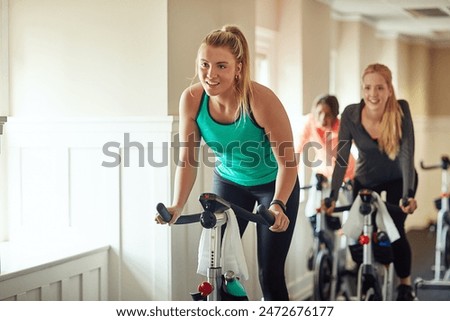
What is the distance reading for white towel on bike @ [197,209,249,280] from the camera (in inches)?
79.3

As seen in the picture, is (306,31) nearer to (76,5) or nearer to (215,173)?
(215,173)

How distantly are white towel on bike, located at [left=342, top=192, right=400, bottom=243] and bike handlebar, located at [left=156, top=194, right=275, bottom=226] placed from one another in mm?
261

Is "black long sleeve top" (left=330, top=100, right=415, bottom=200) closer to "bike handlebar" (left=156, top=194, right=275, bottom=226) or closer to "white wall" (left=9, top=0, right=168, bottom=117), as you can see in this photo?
"bike handlebar" (left=156, top=194, right=275, bottom=226)

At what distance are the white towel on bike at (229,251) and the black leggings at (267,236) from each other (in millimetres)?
36

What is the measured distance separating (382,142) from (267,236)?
40 cm

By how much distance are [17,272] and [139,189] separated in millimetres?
384

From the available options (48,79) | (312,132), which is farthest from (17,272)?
(312,132)

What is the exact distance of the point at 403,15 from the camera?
213 cm

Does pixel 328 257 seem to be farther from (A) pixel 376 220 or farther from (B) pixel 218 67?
(B) pixel 218 67

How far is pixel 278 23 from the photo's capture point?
212 centimetres

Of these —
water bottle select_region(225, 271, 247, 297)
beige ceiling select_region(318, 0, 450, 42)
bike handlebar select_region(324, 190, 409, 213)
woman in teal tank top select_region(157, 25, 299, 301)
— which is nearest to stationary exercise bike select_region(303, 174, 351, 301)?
bike handlebar select_region(324, 190, 409, 213)

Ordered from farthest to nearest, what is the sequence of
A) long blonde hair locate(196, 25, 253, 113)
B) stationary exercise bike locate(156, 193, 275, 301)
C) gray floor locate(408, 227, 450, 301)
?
gray floor locate(408, 227, 450, 301)
long blonde hair locate(196, 25, 253, 113)
stationary exercise bike locate(156, 193, 275, 301)

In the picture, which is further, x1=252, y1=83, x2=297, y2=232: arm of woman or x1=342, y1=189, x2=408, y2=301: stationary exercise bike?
x1=342, y1=189, x2=408, y2=301: stationary exercise bike

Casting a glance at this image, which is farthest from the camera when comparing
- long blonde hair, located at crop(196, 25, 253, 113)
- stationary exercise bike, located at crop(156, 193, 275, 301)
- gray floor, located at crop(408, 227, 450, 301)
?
gray floor, located at crop(408, 227, 450, 301)
